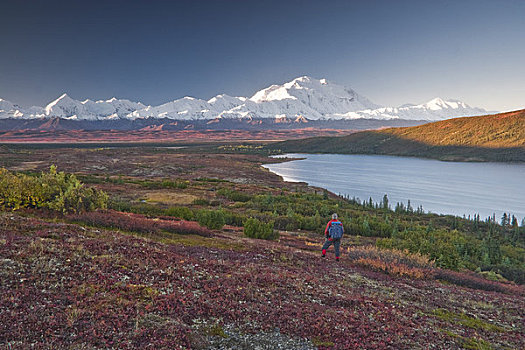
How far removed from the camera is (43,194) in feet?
69.2

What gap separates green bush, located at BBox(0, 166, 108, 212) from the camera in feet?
64.2

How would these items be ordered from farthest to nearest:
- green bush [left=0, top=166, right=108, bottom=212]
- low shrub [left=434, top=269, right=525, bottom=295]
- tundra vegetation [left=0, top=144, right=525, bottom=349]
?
green bush [left=0, top=166, right=108, bottom=212], low shrub [left=434, top=269, right=525, bottom=295], tundra vegetation [left=0, top=144, right=525, bottom=349]

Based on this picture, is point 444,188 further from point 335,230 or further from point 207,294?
point 207,294

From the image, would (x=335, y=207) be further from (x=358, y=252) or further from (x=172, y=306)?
(x=172, y=306)

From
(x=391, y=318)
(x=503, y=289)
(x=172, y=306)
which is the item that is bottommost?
(x=503, y=289)

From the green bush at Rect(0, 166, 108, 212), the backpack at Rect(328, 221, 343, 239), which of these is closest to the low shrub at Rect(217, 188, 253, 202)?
the green bush at Rect(0, 166, 108, 212)

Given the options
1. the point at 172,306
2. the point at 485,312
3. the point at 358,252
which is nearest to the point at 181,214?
the point at 358,252

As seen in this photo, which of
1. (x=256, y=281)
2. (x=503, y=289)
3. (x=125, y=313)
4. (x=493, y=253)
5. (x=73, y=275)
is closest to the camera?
(x=125, y=313)

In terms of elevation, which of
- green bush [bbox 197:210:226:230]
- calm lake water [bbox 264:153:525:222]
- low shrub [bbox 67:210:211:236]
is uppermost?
low shrub [bbox 67:210:211:236]

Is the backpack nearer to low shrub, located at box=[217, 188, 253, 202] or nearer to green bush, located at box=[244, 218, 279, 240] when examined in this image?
green bush, located at box=[244, 218, 279, 240]

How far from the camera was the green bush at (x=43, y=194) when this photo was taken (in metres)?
19.6

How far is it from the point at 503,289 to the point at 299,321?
1538cm

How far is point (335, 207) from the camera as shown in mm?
52531

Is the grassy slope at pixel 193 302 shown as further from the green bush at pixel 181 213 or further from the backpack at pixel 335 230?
the green bush at pixel 181 213
